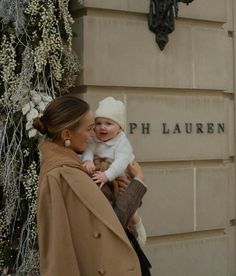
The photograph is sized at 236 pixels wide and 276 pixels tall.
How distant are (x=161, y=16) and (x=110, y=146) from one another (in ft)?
7.18

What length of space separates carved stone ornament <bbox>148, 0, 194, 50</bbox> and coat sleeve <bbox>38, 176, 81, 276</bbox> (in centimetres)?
311

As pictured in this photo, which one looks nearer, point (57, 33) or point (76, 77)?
point (57, 33)

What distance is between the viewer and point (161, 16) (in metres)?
5.89

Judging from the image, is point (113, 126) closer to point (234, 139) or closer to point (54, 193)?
point (54, 193)

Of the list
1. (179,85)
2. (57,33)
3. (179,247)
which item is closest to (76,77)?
(57,33)

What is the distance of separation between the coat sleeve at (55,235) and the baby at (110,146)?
32.1 inches

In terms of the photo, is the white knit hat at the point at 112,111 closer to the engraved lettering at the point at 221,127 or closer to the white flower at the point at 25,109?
the white flower at the point at 25,109

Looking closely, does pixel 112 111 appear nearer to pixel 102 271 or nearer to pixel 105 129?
pixel 105 129

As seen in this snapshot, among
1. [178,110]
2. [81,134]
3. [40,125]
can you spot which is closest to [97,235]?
[81,134]

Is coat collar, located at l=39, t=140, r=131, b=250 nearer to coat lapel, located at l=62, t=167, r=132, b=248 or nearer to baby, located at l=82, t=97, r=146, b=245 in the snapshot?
coat lapel, located at l=62, t=167, r=132, b=248

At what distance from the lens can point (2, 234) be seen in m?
5.08

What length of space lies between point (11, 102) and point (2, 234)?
1057 millimetres

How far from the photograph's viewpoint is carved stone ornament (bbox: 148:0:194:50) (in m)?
5.88

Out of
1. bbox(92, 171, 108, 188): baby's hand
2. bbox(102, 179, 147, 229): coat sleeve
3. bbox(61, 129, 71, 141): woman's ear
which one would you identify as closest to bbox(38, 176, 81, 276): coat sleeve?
bbox(61, 129, 71, 141): woman's ear
